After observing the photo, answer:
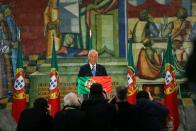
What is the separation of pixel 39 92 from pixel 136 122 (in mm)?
9425

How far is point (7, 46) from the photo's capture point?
14.6 metres

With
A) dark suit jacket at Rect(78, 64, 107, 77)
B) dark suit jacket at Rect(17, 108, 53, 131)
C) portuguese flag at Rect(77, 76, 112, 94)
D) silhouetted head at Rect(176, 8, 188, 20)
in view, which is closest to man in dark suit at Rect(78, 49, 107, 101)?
dark suit jacket at Rect(78, 64, 107, 77)

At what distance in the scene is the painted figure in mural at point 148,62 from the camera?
14.4m

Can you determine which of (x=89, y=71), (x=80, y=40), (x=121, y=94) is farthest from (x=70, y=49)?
(x=121, y=94)

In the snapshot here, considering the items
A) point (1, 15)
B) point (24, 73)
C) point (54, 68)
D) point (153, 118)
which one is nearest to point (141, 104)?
point (153, 118)

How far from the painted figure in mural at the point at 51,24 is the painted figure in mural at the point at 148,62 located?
2.48m

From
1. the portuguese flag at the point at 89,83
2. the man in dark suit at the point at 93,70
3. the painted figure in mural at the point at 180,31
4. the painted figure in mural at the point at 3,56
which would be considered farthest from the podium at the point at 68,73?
the portuguese flag at the point at 89,83

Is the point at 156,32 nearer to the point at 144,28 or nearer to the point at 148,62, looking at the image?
the point at 144,28

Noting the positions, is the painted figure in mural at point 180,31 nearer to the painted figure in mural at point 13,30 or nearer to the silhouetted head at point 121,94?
the painted figure in mural at point 13,30

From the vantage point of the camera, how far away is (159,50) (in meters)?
14.5

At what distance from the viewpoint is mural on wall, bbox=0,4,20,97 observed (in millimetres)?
14500

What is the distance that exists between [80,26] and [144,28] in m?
1.91

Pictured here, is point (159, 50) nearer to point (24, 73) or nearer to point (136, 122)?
point (24, 73)

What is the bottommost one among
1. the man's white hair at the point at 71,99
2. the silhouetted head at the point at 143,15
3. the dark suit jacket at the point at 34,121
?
the dark suit jacket at the point at 34,121
